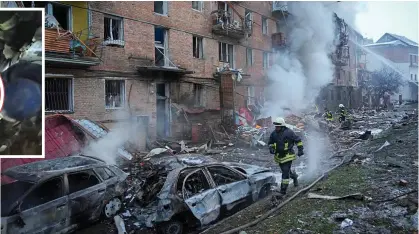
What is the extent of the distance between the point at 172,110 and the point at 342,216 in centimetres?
825

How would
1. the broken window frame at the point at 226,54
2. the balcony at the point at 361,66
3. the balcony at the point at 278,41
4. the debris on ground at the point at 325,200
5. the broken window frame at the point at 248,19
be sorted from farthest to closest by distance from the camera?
the balcony at the point at 361,66, the balcony at the point at 278,41, the broken window frame at the point at 248,19, the broken window frame at the point at 226,54, the debris on ground at the point at 325,200

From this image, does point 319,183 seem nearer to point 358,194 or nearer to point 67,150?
point 358,194

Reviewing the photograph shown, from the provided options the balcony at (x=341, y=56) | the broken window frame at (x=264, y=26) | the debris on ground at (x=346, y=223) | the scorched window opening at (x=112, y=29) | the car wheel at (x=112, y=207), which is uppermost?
the balcony at (x=341, y=56)

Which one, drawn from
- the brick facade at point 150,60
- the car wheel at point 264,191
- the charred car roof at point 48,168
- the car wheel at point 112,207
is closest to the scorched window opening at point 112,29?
the brick facade at point 150,60

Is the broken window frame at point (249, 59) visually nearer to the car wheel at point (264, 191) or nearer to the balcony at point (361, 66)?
the car wheel at point (264, 191)

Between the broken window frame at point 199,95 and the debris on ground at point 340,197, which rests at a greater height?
the broken window frame at point 199,95

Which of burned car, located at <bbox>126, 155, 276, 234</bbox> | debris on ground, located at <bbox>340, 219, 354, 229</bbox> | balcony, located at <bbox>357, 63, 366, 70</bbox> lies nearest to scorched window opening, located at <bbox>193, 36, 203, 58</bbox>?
burned car, located at <bbox>126, 155, 276, 234</bbox>

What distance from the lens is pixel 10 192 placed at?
4.61 m

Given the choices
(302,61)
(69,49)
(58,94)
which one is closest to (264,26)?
(302,61)

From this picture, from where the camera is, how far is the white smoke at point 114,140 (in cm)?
760

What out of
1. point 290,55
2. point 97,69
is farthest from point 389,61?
point 97,69

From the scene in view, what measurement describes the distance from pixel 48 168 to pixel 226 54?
29.0ft

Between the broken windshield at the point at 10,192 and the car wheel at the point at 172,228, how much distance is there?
2016 mm

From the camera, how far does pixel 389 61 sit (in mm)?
39438
